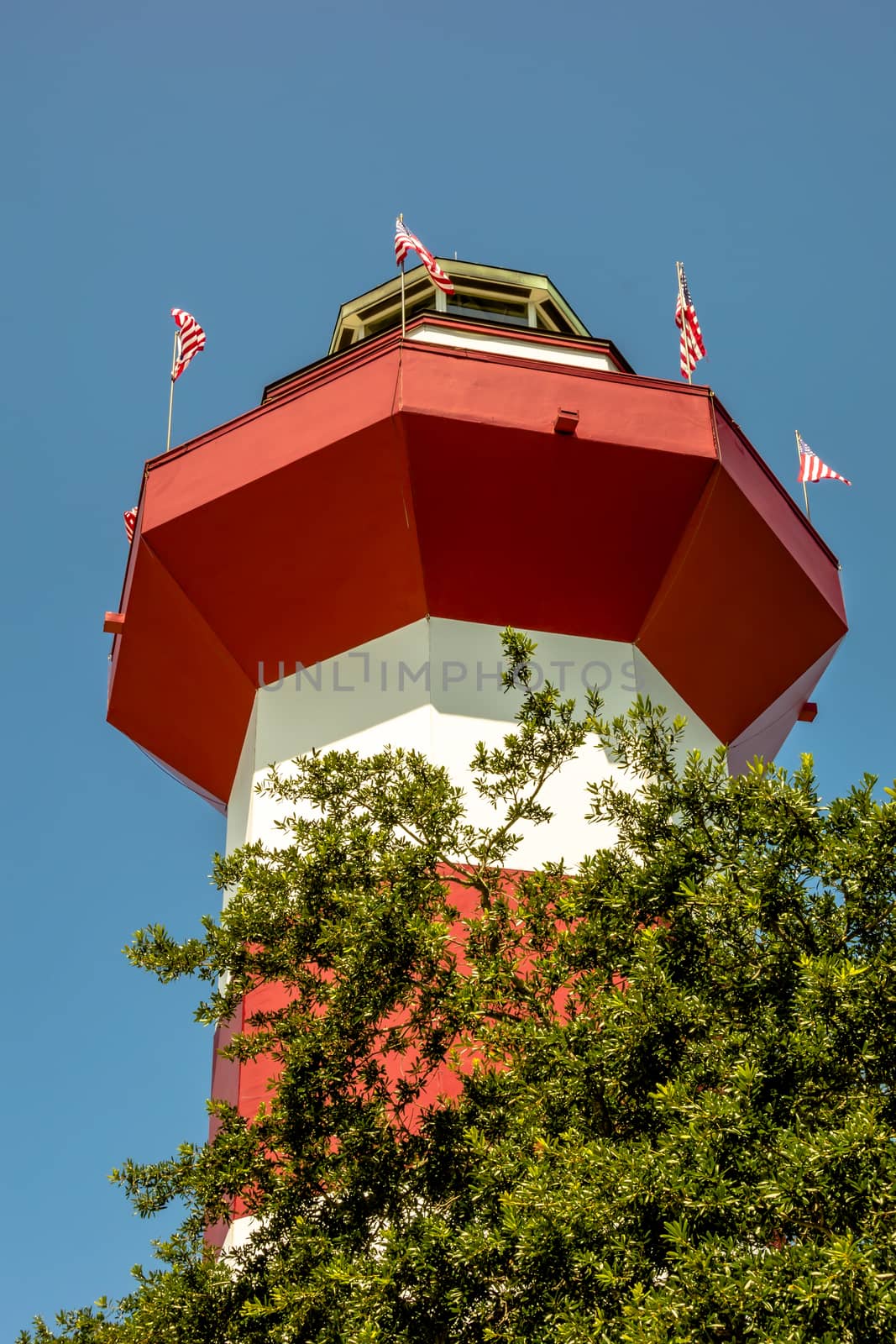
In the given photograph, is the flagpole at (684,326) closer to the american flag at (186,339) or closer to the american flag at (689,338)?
the american flag at (689,338)

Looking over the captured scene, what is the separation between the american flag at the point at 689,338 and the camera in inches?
682

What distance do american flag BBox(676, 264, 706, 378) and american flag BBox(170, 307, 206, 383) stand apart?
18.7 ft

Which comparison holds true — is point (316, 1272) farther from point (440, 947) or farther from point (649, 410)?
point (649, 410)

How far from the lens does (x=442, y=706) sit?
51.7 ft

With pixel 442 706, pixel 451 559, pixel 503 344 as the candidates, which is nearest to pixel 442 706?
pixel 442 706

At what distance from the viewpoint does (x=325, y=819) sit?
11.0 m

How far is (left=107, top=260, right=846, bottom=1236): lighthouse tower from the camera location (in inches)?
612

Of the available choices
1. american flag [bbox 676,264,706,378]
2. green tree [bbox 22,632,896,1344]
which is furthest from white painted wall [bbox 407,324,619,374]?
green tree [bbox 22,632,896,1344]

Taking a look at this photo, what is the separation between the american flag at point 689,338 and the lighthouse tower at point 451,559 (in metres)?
1.03

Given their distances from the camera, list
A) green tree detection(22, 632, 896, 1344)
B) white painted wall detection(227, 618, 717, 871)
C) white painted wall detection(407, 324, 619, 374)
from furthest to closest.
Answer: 1. white painted wall detection(407, 324, 619, 374)
2. white painted wall detection(227, 618, 717, 871)
3. green tree detection(22, 632, 896, 1344)

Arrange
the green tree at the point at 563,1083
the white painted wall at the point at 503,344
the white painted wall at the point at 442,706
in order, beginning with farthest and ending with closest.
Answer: the white painted wall at the point at 503,344 < the white painted wall at the point at 442,706 < the green tree at the point at 563,1083

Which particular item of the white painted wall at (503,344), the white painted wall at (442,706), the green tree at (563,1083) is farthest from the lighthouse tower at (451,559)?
the green tree at (563,1083)

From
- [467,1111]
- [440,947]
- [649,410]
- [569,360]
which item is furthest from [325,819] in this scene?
[569,360]

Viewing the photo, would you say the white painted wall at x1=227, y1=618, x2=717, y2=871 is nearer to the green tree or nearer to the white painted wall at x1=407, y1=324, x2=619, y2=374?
the white painted wall at x1=407, y1=324, x2=619, y2=374
